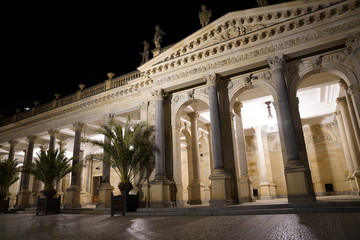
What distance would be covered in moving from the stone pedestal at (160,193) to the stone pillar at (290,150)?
20.3 ft

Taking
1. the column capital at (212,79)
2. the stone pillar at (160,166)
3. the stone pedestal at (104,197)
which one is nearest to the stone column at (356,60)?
the column capital at (212,79)

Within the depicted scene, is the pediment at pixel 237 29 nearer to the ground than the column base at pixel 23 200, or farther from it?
farther from it

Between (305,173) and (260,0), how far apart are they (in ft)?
31.3

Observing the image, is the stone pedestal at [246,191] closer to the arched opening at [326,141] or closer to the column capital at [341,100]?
the arched opening at [326,141]

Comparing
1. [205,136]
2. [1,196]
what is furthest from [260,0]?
[1,196]

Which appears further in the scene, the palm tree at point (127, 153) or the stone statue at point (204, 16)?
the stone statue at point (204, 16)

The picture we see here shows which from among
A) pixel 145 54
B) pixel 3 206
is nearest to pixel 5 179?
pixel 3 206

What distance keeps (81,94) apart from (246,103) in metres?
13.0

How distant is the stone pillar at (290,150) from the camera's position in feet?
34.3

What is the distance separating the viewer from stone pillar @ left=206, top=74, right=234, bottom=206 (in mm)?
12016

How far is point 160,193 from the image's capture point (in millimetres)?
13445

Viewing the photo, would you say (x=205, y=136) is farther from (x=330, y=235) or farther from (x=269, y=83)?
(x=330, y=235)

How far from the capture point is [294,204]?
377 inches

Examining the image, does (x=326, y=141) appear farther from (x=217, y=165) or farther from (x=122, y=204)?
(x=122, y=204)
